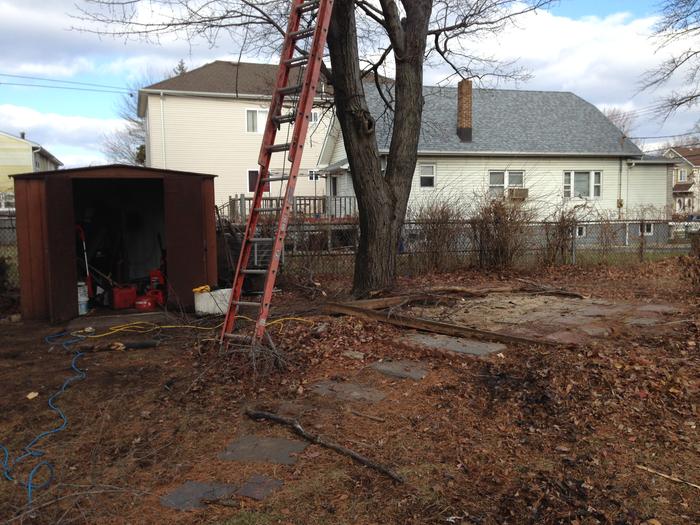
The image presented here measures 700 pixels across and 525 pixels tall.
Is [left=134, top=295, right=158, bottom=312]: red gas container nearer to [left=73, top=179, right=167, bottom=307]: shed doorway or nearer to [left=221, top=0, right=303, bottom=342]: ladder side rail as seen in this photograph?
[left=73, top=179, right=167, bottom=307]: shed doorway

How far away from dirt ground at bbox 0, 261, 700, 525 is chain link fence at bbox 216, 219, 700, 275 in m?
4.97

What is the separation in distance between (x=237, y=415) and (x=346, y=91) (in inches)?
188

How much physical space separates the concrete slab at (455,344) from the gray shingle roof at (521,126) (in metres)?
15.4

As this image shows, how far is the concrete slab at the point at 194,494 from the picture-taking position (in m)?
3.23

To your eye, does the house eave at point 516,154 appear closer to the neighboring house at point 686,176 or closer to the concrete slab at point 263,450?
the concrete slab at point 263,450

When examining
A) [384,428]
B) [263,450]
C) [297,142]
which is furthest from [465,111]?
[263,450]

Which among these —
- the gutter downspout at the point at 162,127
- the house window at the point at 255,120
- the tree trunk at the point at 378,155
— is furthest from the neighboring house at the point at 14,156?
the tree trunk at the point at 378,155

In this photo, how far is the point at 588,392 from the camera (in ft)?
14.8

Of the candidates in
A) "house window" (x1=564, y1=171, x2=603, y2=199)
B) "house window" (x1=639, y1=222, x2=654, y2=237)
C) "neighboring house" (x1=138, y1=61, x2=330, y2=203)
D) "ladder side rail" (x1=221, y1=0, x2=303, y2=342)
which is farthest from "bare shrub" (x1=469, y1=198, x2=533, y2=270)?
"neighboring house" (x1=138, y1=61, x2=330, y2=203)

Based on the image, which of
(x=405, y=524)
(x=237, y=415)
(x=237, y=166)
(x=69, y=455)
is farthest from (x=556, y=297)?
(x=237, y=166)

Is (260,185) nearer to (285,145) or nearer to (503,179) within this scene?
(285,145)

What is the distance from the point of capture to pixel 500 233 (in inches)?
497

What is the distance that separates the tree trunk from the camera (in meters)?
7.74

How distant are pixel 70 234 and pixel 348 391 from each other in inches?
236
